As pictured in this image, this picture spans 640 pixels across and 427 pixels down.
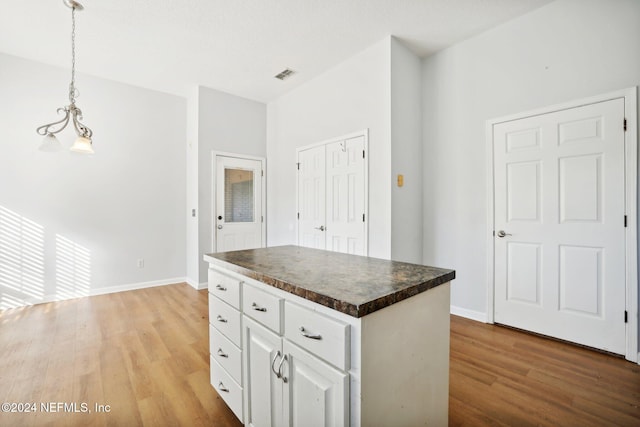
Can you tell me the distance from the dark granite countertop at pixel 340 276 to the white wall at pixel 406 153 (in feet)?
5.23

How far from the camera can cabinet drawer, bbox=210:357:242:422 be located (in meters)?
1.57

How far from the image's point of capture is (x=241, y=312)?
1537 mm

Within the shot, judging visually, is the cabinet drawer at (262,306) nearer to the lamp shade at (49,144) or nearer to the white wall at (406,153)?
the white wall at (406,153)

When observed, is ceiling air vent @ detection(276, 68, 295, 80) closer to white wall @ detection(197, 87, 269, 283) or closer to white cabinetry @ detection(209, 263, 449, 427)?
white wall @ detection(197, 87, 269, 283)

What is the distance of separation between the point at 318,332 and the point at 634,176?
2868 millimetres

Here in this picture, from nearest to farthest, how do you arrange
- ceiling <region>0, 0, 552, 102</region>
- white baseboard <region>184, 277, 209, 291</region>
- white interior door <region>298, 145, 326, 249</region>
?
ceiling <region>0, 0, 552, 102</region>, white interior door <region>298, 145, 326, 249</region>, white baseboard <region>184, 277, 209, 291</region>

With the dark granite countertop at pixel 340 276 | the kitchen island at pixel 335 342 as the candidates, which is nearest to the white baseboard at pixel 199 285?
the dark granite countertop at pixel 340 276

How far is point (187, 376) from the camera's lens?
2.10 m

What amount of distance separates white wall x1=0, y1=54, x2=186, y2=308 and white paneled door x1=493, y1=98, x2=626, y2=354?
472 centimetres

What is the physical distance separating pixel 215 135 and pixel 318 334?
4224 millimetres

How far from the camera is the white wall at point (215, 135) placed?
4.39 metres

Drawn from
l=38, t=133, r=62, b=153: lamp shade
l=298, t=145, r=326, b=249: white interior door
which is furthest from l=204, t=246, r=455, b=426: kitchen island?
l=298, t=145, r=326, b=249: white interior door

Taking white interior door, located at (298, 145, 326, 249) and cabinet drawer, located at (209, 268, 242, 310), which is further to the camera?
white interior door, located at (298, 145, 326, 249)

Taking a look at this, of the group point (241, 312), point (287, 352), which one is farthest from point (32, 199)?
point (287, 352)
